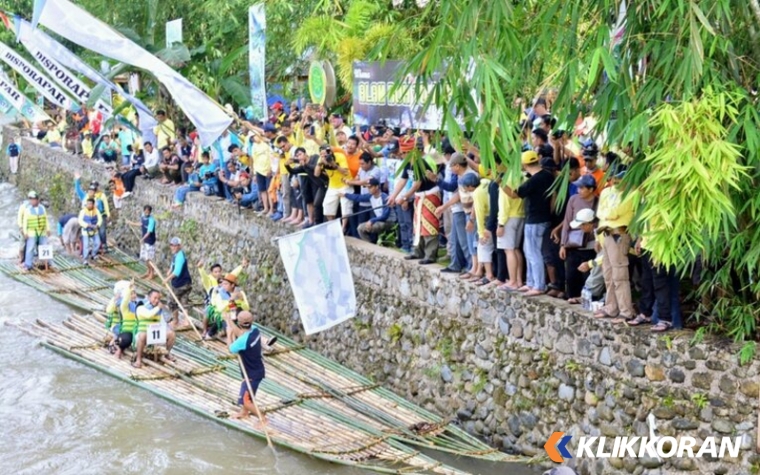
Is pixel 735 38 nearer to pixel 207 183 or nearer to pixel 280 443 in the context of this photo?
pixel 280 443

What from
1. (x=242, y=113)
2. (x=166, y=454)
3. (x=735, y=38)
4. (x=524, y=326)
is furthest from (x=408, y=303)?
(x=242, y=113)

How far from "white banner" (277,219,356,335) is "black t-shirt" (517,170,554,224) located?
308 cm

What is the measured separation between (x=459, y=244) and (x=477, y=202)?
79 centimetres

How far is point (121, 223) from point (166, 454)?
12.7m

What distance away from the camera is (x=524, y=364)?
11.6 metres

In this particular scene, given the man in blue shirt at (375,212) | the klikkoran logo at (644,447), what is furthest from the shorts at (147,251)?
the klikkoran logo at (644,447)

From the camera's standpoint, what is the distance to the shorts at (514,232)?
11820mm

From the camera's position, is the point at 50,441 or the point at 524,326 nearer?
the point at 524,326

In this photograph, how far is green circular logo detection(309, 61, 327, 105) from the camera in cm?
1798

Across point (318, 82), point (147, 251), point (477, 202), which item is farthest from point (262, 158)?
point (477, 202)

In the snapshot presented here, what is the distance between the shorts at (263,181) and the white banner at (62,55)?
206cm

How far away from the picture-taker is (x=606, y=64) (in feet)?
27.1

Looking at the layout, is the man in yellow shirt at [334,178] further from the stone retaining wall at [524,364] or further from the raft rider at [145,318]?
the raft rider at [145,318]

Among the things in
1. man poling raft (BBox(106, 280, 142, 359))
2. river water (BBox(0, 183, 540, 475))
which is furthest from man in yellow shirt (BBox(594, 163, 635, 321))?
man poling raft (BBox(106, 280, 142, 359))
